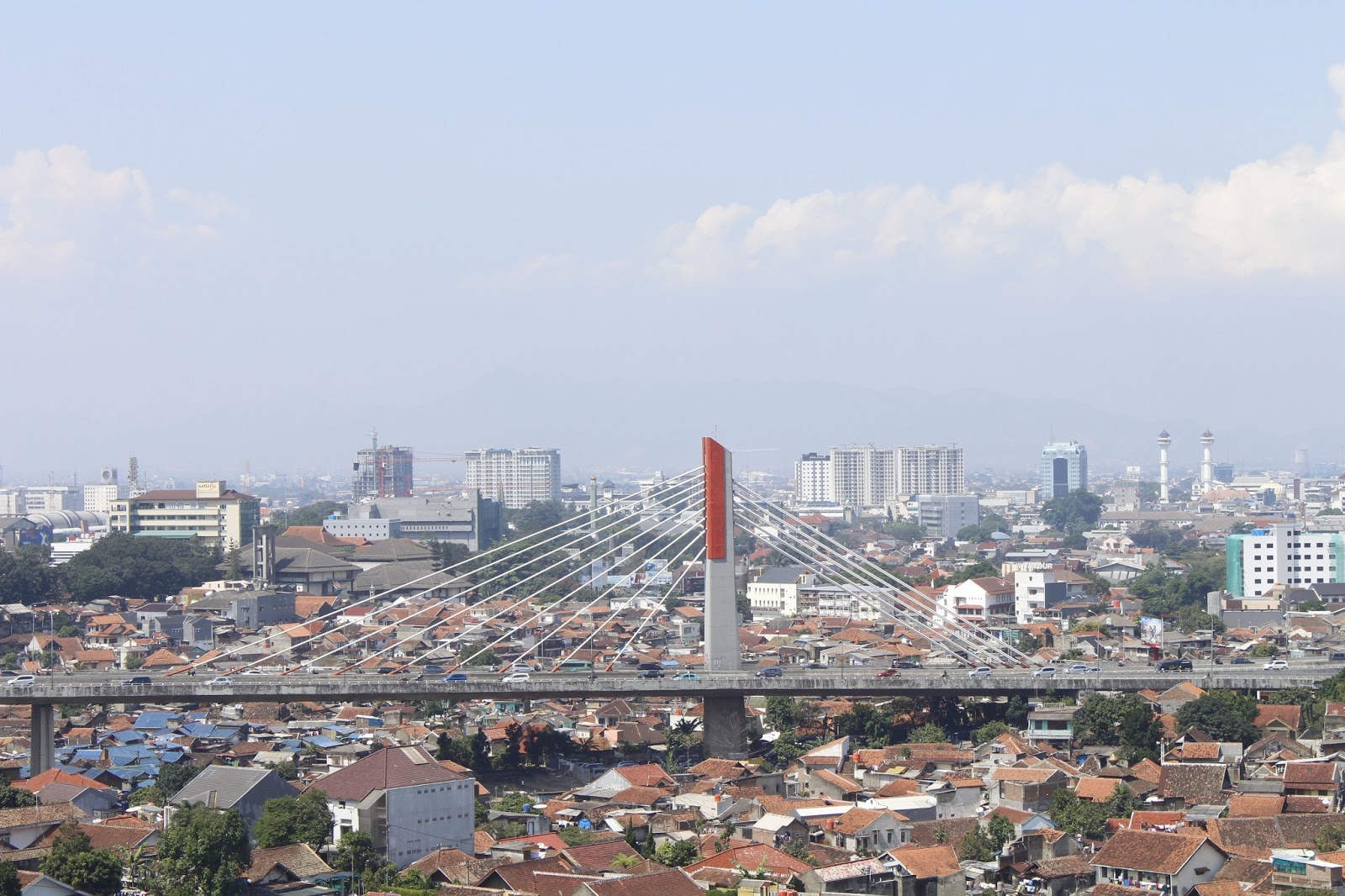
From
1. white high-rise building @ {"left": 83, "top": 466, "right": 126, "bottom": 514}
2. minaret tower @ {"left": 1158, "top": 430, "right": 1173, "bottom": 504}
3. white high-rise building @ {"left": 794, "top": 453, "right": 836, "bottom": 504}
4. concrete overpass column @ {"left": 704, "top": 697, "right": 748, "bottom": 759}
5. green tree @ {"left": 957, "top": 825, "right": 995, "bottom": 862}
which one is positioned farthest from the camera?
white high-rise building @ {"left": 794, "top": 453, "right": 836, "bottom": 504}

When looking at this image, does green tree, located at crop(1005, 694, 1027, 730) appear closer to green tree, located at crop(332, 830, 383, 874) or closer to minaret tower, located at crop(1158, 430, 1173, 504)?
green tree, located at crop(332, 830, 383, 874)

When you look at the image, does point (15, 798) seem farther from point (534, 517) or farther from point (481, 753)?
point (534, 517)

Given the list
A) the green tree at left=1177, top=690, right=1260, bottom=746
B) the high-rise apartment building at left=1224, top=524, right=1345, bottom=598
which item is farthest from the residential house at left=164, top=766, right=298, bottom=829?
the high-rise apartment building at left=1224, top=524, right=1345, bottom=598

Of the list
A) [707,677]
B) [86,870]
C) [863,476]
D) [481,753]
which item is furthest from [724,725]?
[863,476]

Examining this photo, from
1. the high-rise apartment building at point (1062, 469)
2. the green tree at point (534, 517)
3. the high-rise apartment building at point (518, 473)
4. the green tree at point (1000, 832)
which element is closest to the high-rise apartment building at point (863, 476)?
the high-rise apartment building at point (1062, 469)

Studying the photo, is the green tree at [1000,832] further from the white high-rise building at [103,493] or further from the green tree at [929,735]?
the white high-rise building at [103,493]

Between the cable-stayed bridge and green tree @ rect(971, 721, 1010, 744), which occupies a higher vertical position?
the cable-stayed bridge
